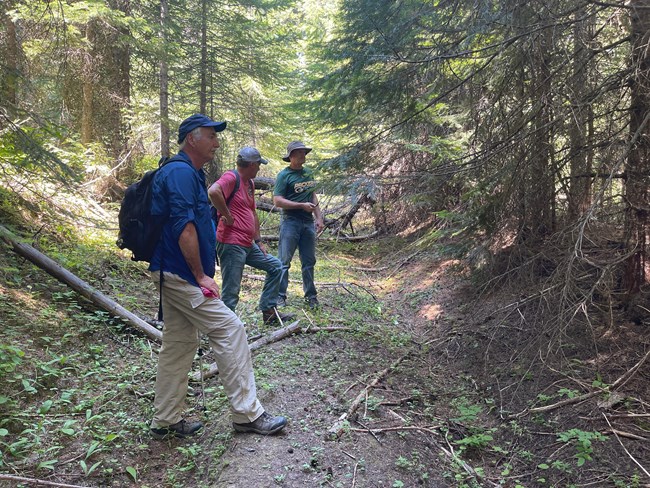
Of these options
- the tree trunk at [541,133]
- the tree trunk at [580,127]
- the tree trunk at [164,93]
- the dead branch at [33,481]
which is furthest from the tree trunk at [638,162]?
the tree trunk at [164,93]

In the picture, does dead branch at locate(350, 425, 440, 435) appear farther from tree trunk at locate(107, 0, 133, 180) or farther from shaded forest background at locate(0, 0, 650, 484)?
tree trunk at locate(107, 0, 133, 180)

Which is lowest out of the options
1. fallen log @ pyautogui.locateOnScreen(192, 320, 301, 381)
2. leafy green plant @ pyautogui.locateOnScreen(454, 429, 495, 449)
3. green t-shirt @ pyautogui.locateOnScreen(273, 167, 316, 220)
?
leafy green plant @ pyautogui.locateOnScreen(454, 429, 495, 449)

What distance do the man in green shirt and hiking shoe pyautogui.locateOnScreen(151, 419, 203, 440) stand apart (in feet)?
→ 9.26

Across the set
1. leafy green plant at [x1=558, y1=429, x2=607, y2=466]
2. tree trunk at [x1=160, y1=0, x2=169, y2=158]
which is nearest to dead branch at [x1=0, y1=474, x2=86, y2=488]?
leafy green plant at [x1=558, y1=429, x2=607, y2=466]

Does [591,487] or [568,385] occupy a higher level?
[568,385]

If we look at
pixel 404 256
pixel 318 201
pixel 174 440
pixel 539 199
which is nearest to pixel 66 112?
pixel 318 201

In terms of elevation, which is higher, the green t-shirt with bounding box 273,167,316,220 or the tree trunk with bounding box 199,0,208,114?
the tree trunk with bounding box 199,0,208,114

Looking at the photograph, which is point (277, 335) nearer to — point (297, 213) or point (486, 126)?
point (297, 213)

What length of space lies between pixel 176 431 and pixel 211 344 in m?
0.86

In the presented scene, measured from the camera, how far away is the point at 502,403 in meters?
4.48

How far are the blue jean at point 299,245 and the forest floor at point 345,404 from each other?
0.56 meters

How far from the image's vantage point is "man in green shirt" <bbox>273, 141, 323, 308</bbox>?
6422 mm

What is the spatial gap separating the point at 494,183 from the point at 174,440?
4.88m

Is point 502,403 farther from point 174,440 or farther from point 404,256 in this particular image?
point 404,256
